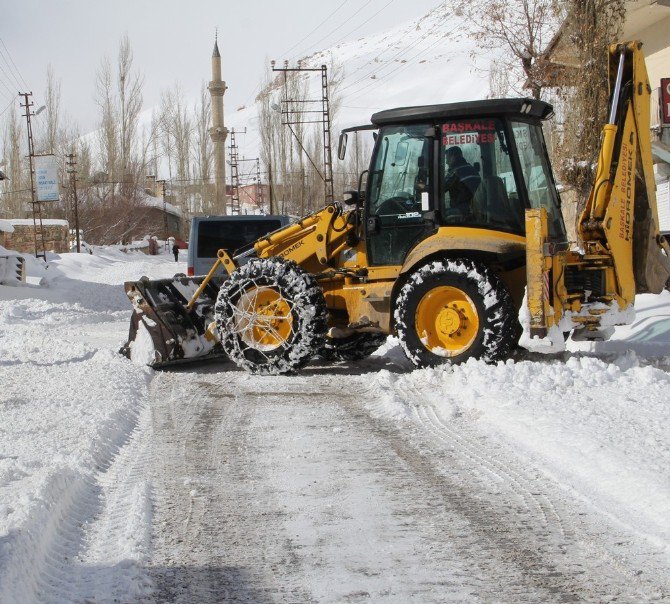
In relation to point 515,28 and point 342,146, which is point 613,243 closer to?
point 342,146

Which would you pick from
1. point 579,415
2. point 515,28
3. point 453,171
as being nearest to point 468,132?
point 453,171

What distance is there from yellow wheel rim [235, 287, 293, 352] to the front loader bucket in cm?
78

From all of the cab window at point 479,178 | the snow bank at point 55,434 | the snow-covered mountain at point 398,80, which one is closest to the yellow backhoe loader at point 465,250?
the cab window at point 479,178

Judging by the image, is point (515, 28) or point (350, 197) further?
point (515, 28)

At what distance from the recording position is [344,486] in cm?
527

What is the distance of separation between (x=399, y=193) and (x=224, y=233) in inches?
272

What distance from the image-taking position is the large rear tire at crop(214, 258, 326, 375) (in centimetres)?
930

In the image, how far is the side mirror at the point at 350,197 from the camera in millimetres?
9539

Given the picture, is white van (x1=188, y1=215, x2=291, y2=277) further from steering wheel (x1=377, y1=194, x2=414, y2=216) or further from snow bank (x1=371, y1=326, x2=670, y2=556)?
snow bank (x1=371, y1=326, x2=670, y2=556)

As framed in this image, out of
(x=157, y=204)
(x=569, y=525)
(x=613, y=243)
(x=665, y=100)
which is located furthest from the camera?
(x=157, y=204)

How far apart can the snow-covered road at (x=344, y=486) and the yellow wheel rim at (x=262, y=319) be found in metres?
0.62

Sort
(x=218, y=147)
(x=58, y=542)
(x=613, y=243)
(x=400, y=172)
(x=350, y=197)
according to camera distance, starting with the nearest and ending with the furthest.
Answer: (x=58, y=542) < (x=613, y=243) < (x=400, y=172) < (x=350, y=197) < (x=218, y=147)

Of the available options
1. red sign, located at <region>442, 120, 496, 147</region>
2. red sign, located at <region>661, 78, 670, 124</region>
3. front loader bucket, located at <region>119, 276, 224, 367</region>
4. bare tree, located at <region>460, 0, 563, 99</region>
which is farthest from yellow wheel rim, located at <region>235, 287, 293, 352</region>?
bare tree, located at <region>460, 0, 563, 99</region>

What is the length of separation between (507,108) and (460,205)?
3.28ft
